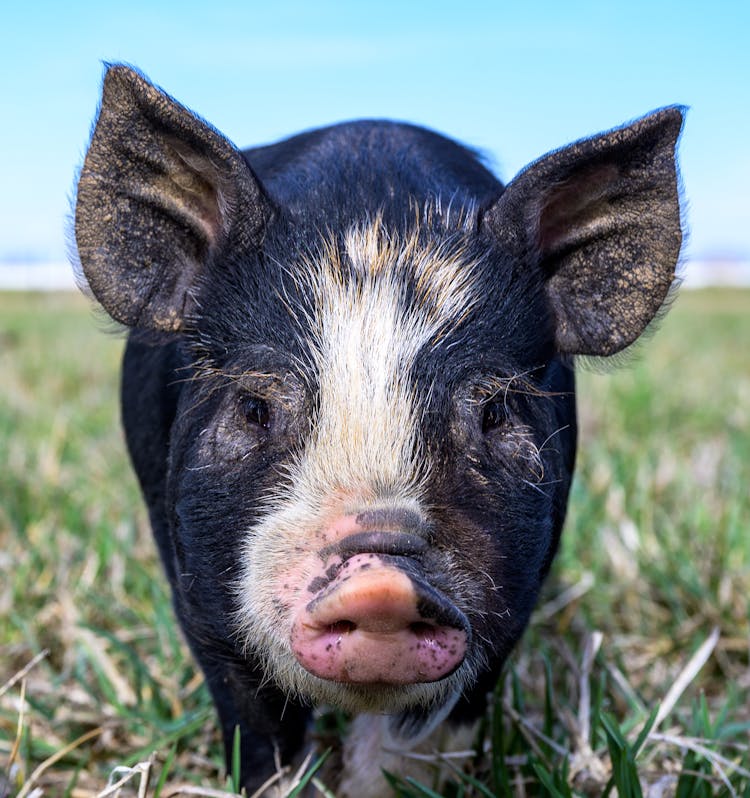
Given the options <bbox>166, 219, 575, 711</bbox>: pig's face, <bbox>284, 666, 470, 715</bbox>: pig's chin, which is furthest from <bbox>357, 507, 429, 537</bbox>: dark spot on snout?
<bbox>284, 666, 470, 715</bbox>: pig's chin

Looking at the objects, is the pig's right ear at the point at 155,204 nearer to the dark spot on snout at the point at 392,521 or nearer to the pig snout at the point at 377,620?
the dark spot on snout at the point at 392,521

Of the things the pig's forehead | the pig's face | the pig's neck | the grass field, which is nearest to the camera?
the pig's face

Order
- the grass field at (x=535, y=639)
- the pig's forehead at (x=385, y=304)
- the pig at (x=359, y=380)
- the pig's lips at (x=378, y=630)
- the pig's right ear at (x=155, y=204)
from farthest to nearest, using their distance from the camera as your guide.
A: the grass field at (x=535, y=639)
the pig's right ear at (x=155, y=204)
the pig's forehead at (x=385, y=304)
the pig at (x=359, y=380)
the pig's lips at (x=378, y=630)

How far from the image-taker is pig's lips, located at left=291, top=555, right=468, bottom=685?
1.95 metres

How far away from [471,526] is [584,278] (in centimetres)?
88

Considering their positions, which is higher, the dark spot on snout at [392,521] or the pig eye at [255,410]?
the pig eye at [255,410]

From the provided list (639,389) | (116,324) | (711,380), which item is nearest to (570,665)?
(116,324)

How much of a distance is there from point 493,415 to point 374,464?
380mm

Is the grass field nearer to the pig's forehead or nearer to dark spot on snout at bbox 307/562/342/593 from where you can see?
the pig's forehead

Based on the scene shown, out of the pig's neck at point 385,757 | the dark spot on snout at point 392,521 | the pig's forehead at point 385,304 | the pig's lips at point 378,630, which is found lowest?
the pig's neck at point 385,757

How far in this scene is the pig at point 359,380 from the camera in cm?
217

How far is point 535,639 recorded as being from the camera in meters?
3.75

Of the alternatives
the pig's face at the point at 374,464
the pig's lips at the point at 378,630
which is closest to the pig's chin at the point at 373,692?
the pig's face at the point at 374,464

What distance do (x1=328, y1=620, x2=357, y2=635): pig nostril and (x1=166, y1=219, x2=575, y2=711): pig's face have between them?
12mm
